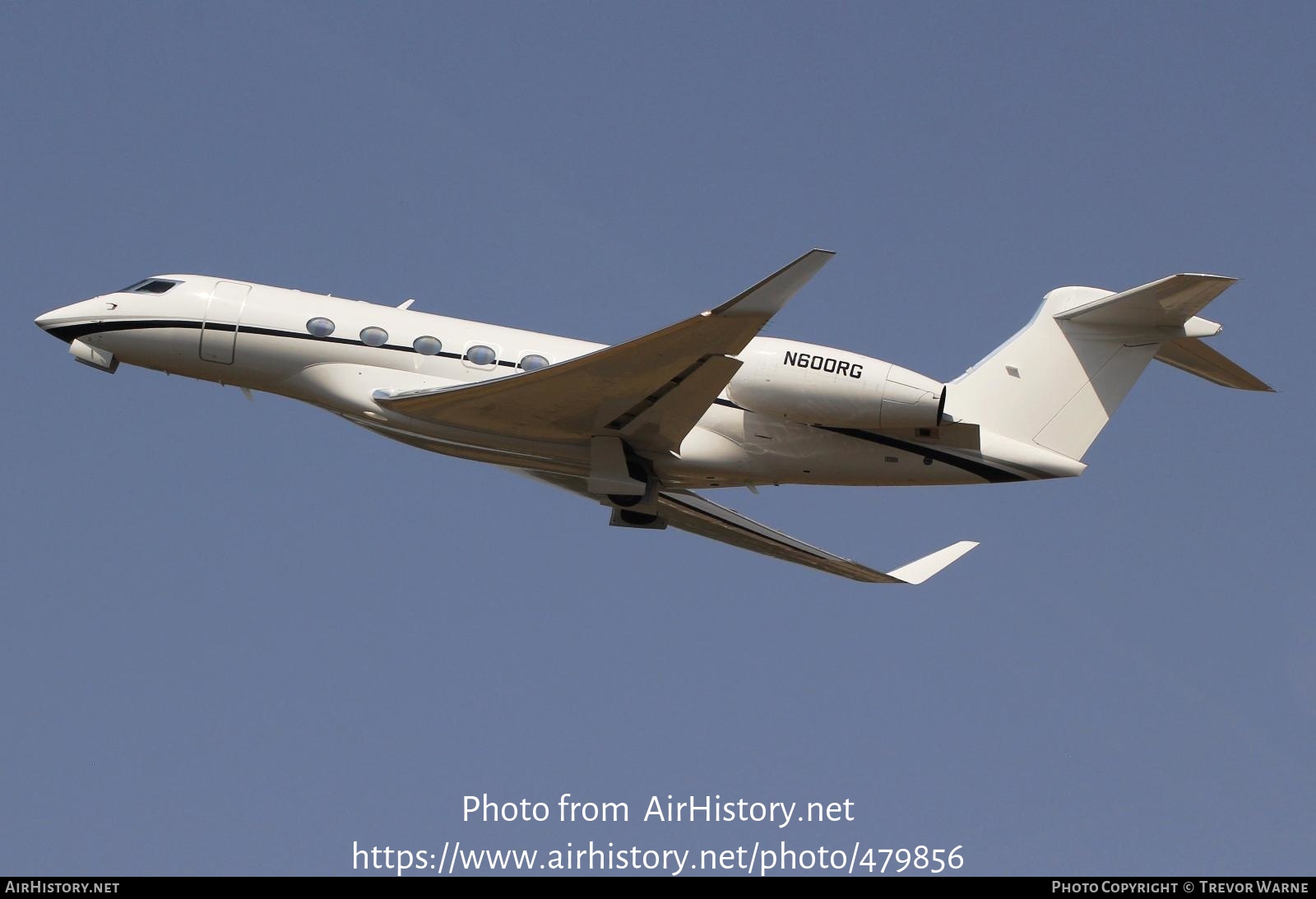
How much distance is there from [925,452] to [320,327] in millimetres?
7638

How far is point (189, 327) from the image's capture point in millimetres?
21438

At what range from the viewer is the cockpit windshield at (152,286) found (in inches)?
864

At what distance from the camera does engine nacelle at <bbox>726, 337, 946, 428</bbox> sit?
18.9 meters

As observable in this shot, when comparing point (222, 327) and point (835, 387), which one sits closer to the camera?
point (835, 387)

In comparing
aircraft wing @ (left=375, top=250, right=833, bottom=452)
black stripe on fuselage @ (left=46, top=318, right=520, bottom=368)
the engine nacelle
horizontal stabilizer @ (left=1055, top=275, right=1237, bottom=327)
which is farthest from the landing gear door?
horizontal stabilizer @ (left=1055, top=275, right=1237, bottom=327)

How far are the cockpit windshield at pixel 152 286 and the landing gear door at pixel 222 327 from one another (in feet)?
2.77

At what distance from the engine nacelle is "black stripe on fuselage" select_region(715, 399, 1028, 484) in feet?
1.84

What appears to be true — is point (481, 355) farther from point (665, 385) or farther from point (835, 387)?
point (835, 387)

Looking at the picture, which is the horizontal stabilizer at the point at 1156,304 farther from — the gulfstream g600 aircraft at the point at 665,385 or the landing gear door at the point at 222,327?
the landing gear door at the point at 222,327

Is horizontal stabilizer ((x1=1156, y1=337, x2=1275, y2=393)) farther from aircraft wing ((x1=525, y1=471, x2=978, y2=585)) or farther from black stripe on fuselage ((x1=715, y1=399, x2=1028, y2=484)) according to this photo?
aircraft wing ((x1=525, y1=471, x2=978, y2=585))

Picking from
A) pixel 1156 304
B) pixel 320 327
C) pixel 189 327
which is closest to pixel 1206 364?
pixel 1156 304

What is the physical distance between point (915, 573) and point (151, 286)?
11.0 metres

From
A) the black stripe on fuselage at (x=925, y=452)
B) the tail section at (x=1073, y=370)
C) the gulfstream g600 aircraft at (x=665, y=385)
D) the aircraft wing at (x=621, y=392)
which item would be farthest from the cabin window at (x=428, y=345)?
the tail section at (x=1073, y=370)
